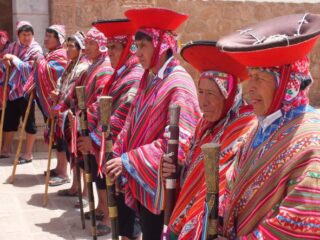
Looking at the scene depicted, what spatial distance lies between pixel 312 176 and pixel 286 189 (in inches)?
4.9

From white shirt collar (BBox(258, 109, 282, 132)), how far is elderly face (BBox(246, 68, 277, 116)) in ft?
0.09

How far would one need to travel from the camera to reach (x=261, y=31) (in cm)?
231

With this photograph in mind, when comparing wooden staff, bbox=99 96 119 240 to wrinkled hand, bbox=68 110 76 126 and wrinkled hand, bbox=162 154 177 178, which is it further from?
wrinkled hand, bbox=68 110 76 126

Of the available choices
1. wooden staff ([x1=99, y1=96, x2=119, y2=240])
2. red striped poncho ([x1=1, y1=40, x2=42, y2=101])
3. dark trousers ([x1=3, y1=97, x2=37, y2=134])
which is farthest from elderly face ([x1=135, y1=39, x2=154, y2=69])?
dark trousers ([x1=3, y1=97, x2=37, y2=134])

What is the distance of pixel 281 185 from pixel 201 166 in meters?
0.75

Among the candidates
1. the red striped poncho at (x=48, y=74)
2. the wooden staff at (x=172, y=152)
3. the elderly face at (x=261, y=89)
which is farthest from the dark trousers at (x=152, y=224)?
the red striped poncho at (x=48, y=74)

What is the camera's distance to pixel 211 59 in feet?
9.37

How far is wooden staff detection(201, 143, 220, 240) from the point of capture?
2.26 m

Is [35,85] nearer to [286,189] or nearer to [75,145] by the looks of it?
[75,145]

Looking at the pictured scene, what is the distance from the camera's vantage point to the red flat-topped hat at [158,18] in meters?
3.59

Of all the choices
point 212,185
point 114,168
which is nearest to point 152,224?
point 114,168

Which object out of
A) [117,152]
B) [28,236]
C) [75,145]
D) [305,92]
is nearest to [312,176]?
[305,92]

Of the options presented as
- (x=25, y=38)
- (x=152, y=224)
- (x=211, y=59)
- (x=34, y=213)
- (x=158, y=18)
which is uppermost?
(x=158, y=18)

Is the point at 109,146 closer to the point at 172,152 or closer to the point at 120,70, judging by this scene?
the point at 172,152
